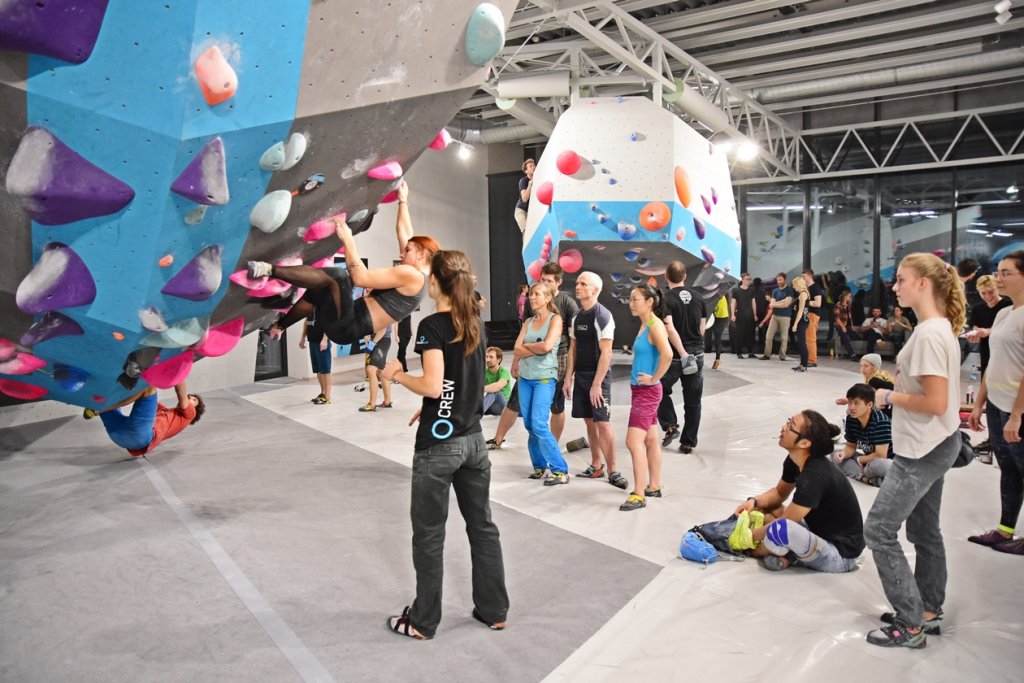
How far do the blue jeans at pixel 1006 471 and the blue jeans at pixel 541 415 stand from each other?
236 centimetres

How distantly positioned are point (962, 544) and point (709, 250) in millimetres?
4501

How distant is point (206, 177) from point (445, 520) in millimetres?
1402

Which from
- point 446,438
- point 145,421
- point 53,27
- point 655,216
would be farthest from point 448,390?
point 655,216

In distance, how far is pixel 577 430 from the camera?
6.59 metres

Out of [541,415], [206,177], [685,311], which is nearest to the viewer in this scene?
[206,177]

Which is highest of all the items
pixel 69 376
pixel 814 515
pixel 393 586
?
pixel 69 376

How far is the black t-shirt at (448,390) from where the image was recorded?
2.58 metres

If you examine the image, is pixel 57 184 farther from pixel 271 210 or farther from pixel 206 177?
pixel 271 210

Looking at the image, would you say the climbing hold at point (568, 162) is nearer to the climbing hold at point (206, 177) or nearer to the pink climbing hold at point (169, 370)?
the pink climbing hold at point (169, 370)

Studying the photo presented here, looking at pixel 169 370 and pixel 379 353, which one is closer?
pixel 169 370

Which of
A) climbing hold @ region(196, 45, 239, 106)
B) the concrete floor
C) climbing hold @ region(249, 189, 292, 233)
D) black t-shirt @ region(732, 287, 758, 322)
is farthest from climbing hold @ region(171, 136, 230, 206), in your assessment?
black t-shirt @ region(732, 287, 758, 322)

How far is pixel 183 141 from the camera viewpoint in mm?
2098

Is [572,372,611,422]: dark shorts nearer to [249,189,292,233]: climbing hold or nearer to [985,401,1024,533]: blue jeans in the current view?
[985,401,1024,533]: blue jeans

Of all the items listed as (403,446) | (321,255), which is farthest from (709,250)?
(321,255)
